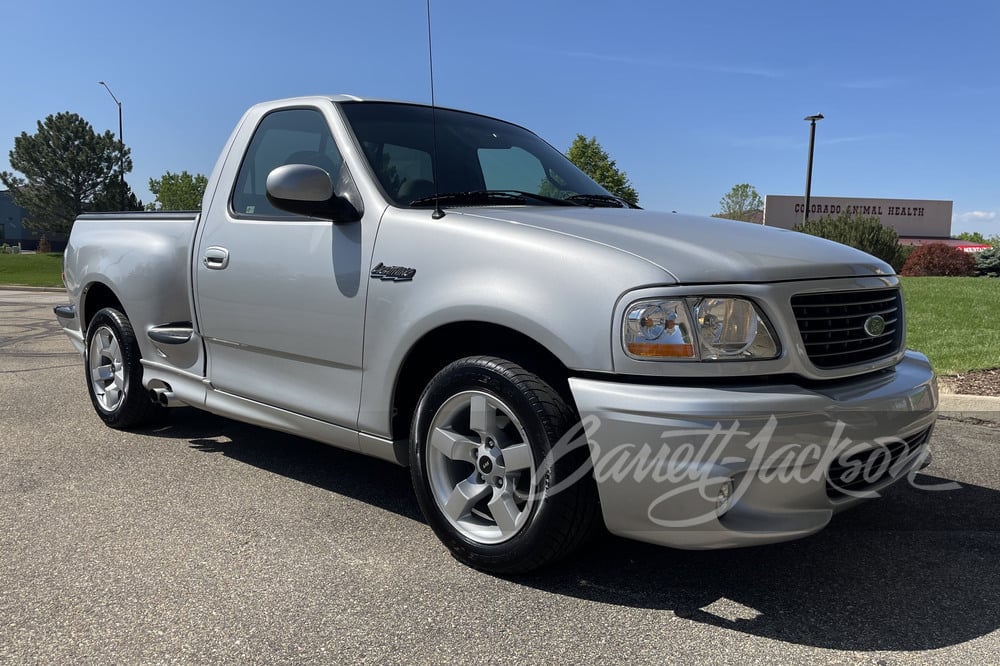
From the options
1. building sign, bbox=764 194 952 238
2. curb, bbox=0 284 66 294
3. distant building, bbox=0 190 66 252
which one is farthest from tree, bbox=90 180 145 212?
building sign, bbox=764 194 952 238

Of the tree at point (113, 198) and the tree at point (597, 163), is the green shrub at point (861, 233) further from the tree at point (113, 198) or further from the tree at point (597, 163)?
the tree at point (113, 198)

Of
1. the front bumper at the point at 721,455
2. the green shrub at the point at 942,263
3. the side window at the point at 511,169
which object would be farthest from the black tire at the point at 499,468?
the green shrub at the point at 942,263

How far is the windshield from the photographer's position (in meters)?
3.64

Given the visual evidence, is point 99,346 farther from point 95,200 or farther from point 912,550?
point 95,200

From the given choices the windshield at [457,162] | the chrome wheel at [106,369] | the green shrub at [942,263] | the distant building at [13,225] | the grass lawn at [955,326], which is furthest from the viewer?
the distant building at [13,225]

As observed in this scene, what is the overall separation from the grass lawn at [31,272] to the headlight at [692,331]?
26117mm

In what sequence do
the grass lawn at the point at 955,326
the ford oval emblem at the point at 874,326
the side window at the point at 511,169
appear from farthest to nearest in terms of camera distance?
the grass lawn at the point at 955,326
the side window at the point at 511,169
the ford oval emblem at the point at 874,326

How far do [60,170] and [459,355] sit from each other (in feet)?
241

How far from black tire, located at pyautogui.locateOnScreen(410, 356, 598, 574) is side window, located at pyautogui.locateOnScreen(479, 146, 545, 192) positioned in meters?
1.20

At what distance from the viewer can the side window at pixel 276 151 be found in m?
3.92

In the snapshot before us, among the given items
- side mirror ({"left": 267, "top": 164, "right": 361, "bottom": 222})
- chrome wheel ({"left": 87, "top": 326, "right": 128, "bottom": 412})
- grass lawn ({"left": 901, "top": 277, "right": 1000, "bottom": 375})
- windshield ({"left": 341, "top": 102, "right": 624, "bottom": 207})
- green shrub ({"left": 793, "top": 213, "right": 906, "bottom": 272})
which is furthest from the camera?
green shrub ({"left": 793, "top": 213, "right": 906, "bottom": 272})

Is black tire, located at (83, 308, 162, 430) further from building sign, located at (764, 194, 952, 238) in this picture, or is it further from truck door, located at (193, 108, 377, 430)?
building sign, located at (764, 194, 952, 238)

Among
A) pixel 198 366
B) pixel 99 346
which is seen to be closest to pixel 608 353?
pixel 198 366

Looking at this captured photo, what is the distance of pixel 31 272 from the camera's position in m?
33.5
